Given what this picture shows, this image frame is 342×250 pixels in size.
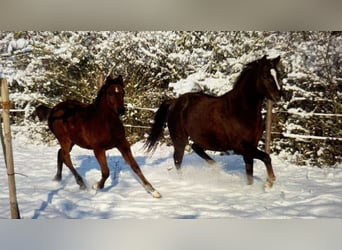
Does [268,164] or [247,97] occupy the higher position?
[247,97]

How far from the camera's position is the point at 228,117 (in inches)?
80.0

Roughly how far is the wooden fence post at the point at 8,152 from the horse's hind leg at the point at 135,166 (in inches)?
22.3

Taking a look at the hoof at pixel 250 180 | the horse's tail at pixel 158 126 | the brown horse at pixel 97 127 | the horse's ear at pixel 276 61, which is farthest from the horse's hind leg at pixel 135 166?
the horse's ear at pixel 276 61

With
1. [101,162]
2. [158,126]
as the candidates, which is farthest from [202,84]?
[101,162]

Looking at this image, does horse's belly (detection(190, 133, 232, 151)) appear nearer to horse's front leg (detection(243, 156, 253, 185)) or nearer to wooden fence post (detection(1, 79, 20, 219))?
horse's front leg (detection(243, 156, 253, 185))

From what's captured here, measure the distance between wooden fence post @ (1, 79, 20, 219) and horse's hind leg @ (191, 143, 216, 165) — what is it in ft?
3.13

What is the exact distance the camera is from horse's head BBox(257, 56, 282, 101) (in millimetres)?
1998

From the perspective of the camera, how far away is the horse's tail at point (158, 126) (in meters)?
2.03

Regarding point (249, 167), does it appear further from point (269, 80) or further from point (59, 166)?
point (59, 166)

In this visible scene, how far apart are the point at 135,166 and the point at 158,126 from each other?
0.25m

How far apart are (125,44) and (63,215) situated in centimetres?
95

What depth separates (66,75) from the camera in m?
2.00
